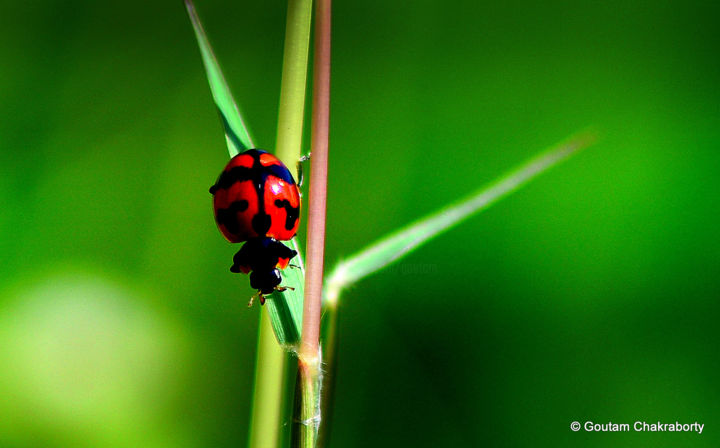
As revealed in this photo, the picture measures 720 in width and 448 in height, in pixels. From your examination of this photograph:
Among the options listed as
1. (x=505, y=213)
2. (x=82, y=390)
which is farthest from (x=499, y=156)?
(x=82, y=390)

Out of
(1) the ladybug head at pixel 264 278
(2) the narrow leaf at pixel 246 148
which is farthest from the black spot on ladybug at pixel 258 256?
(2) the narrow leaf at pixel 246 148

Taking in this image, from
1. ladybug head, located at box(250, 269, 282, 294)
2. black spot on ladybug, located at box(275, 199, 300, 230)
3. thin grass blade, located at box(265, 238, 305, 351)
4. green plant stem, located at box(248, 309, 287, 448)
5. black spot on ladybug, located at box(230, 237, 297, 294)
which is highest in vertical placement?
black spot on ladybug, located at box(230, 237, 297, 294)

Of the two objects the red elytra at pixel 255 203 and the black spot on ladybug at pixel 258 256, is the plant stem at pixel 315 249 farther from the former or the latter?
the black spot on ladybug at pixel 258 256

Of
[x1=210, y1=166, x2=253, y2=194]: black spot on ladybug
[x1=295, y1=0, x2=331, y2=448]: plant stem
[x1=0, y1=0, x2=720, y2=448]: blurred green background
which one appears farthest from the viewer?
[x1=0, y1=0, x2=720, y2=448]: blurred green background

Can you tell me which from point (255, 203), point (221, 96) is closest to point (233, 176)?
point (255, 203)

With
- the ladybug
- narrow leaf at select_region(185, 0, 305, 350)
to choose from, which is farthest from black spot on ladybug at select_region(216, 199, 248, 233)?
narrow leaf at select_region(185, 0, 305, 350)

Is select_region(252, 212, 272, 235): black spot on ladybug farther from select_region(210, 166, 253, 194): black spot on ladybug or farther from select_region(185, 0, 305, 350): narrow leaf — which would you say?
select_region(185, 0, 305, 350): narrow leaf
